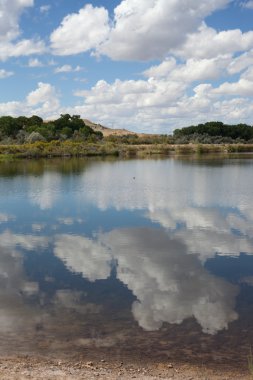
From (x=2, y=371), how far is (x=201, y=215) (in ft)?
54.6

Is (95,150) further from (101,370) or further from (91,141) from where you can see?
(101,370)

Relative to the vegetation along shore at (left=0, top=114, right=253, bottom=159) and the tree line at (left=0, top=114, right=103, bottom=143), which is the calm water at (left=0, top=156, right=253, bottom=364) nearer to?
the vegetation along shore at (left=0, top=114, right=253, bottom=159)

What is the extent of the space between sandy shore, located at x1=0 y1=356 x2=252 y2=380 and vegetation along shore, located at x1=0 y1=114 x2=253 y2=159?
76874mm

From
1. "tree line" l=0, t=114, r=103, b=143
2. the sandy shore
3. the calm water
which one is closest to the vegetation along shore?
"tree line" l=0, t=114, r=103, b=143

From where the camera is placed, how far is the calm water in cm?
889

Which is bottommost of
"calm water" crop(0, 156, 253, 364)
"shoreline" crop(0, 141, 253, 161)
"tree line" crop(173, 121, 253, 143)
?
"calm water" crop(0, 156, 253, 364)

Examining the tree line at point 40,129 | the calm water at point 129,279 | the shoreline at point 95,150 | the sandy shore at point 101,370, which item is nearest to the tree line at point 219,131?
the shoreline at point 95,150

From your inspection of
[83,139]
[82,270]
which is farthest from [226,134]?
[82,270]

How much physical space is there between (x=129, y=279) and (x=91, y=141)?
99577mm

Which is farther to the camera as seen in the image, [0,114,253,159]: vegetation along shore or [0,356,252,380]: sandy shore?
[0,114,253,159]: vegetation along shore

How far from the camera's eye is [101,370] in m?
7.52

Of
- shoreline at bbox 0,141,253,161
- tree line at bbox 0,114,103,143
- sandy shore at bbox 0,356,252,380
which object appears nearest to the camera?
sandy shore at bbox 0,356,252,380

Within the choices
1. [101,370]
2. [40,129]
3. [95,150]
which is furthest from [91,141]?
[101,370]

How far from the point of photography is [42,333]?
9.23 meters
